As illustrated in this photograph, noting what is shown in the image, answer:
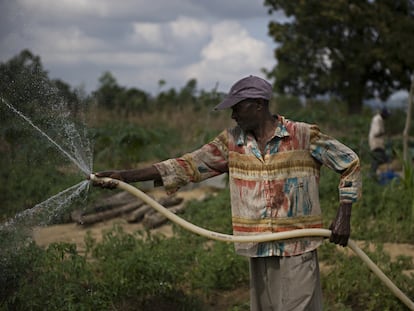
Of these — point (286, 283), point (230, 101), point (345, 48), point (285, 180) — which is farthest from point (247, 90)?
point (345, 48)

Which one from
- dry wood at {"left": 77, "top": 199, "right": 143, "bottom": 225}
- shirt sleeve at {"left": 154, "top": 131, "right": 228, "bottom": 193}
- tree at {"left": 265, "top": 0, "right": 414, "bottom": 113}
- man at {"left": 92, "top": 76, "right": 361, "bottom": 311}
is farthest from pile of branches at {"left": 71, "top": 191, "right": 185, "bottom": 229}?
tree at {"left": 265, "top": 0, "right": 414, "bottom": 113}

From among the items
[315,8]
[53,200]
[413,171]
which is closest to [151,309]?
[53,200]

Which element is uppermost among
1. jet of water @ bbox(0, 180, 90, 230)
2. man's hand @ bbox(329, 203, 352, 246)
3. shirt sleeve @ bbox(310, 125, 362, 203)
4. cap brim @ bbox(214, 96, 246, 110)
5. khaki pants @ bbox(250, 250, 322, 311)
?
A: cap brim @ bbox(214, 96, 246, 110)

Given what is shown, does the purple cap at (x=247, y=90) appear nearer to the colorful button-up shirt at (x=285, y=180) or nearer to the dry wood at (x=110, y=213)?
the colorful button-up shirt at (x=285, y=180)

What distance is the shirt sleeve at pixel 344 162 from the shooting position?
10.9ft

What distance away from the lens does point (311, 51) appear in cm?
2556

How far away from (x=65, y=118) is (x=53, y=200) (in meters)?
0.50

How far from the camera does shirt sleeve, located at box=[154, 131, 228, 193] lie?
3.57 meters

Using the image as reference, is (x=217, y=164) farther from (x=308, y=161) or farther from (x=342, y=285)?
(x=342, y=285)

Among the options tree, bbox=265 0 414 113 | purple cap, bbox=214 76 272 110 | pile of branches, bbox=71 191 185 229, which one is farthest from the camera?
tree, bbox=265 0 414 113

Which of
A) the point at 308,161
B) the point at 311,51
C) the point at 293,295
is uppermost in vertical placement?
the point at 311,51

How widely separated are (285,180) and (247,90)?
1.61 feet

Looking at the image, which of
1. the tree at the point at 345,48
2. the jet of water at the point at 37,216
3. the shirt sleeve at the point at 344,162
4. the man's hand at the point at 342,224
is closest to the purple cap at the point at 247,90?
the shirt sleeve at the point at 344,162

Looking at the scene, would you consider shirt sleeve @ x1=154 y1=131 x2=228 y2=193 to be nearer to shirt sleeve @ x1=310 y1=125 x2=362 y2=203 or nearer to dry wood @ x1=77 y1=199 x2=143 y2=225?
shirt sleeve @ x1=310 y1=125 x2=362 y2=203
